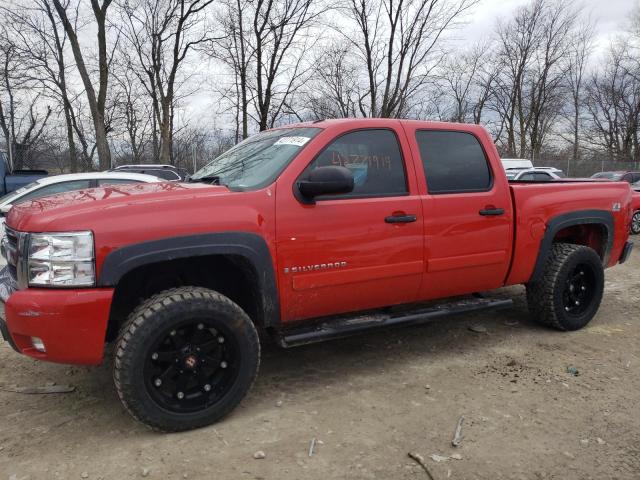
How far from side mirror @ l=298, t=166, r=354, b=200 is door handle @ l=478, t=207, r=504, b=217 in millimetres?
1382

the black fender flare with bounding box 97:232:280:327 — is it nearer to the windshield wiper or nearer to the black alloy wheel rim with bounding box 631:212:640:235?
the windshield wiper

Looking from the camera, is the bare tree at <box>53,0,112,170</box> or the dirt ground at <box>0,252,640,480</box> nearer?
the dirt ground at <box>0,252,640,480</box>

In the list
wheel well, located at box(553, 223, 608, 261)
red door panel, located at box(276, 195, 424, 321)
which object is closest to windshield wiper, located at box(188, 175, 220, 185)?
red door panel, located at box(276, 195, 424, 321)

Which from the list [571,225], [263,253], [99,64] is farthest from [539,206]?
[99,64]

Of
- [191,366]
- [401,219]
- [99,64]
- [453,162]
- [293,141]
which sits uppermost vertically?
[99,64]

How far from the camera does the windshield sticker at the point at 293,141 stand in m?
3.51

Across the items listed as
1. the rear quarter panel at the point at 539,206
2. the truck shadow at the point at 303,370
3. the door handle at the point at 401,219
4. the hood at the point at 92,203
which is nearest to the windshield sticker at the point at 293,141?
the hood at the point at 92,203

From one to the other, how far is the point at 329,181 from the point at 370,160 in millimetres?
684

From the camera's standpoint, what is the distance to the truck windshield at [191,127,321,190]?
11.1 ft

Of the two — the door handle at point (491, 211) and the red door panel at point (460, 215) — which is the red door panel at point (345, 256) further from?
the door handle at point (491, 211)

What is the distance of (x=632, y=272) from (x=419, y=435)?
629 cm

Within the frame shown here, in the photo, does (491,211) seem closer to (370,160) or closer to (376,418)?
(370,160)

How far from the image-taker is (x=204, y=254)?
9.70 feet

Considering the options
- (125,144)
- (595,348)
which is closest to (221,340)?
(595,348)
